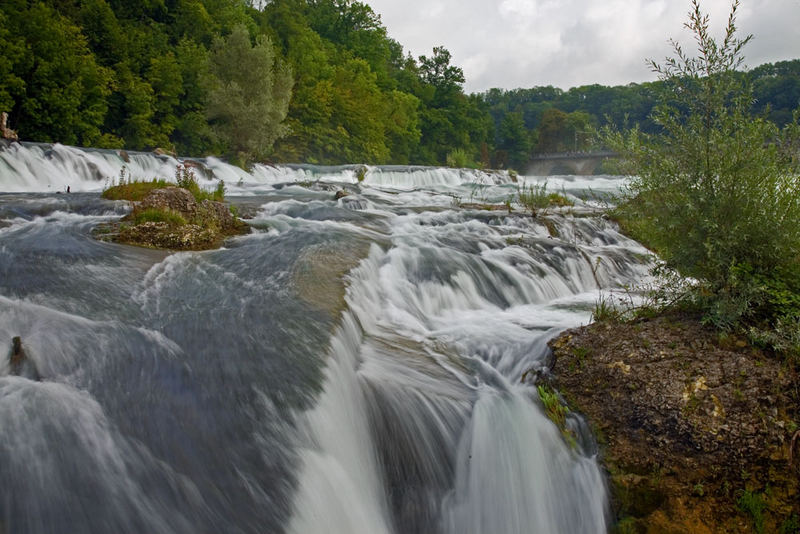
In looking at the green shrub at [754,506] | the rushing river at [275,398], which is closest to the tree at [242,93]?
the rushing river at [275,398]

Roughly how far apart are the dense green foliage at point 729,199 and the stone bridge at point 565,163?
216 feet

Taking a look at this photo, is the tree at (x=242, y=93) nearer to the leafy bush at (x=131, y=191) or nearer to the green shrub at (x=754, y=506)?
the leafy bush at (x=131, y=191)

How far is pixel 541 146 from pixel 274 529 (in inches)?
3503

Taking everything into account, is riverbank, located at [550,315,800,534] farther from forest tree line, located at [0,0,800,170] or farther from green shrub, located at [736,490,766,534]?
forest tree line, located at [0,0,800,170]

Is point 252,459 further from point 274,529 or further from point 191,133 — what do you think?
point 191,133

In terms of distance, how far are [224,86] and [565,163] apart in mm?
61095

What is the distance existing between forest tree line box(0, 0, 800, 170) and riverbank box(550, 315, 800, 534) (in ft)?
6.73

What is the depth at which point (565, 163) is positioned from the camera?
7412cm

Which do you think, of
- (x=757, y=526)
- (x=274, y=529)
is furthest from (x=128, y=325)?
(x=757, y=526)

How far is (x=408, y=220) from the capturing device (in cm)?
1137

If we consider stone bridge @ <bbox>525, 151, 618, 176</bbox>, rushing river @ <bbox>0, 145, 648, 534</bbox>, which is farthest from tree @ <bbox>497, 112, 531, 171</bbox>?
rushing river @ <bbox>0, 145, 648, 534</bbox>

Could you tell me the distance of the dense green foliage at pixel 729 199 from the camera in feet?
11.1

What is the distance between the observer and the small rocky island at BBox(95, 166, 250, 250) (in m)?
6.80

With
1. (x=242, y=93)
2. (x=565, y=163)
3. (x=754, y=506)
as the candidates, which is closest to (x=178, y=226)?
(x=754, y=506)
